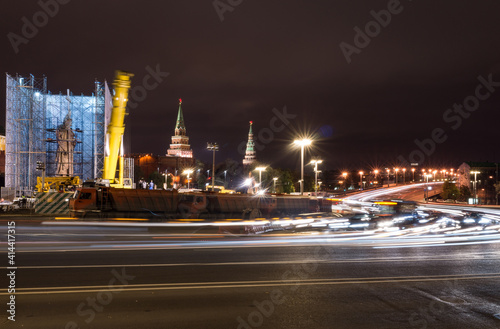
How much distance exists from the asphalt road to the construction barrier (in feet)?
49.0

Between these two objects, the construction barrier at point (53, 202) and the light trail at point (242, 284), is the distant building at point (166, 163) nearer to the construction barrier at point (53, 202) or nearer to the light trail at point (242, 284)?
the construction barrier at point (53, 202)

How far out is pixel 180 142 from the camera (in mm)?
187625

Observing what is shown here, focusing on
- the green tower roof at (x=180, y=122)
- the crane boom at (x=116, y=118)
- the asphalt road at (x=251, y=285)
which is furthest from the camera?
the green tower roof at (x=180, y=122)

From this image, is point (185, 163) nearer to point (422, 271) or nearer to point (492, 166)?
point (492, 166)

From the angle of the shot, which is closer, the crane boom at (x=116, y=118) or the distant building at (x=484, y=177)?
the crane boom at (x=116, y=118)

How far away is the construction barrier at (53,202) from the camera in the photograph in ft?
101

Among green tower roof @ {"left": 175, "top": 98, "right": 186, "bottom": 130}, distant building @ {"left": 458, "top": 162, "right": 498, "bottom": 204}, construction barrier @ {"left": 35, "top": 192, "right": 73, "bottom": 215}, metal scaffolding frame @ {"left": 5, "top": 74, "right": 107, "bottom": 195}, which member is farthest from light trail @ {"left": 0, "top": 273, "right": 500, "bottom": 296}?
green tower roof @ {"left": 175, "top": 98, "right": 186, "bottom": 130}

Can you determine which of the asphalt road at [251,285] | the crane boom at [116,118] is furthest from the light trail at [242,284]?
the crane boom at [116,118]

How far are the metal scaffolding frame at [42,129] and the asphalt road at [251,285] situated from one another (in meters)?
42.5

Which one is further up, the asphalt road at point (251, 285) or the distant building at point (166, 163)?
the distant building at point (166, 163)

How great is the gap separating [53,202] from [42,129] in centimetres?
2966

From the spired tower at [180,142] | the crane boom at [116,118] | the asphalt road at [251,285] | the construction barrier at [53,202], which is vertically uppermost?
the spired tower at [180,142]

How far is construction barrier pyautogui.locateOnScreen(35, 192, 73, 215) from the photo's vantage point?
30.8 m

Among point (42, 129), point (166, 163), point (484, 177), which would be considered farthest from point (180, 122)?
point (42, 129)
